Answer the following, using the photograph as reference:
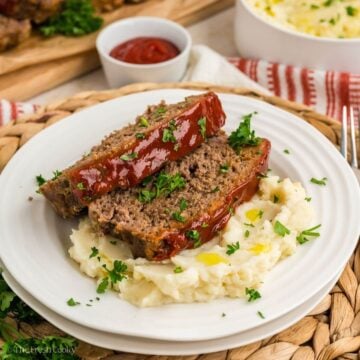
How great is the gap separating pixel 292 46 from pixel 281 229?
99.0 inches

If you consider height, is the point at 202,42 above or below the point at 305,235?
below

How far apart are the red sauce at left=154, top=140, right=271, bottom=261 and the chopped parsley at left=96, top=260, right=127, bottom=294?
17cm

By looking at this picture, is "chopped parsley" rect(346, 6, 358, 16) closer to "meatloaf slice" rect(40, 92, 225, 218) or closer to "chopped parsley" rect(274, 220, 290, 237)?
"meatloaf slice" rect(40, 92, 225, 218)

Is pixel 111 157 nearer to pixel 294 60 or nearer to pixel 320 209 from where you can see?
pixel 320 209

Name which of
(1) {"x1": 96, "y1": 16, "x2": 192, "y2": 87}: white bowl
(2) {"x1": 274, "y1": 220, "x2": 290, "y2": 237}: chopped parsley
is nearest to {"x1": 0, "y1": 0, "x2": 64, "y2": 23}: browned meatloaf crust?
(1) {"x1": 96, "y1": 16, "x2": 192, "y2": 87}: white bowl

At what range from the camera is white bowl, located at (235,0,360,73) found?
539cm

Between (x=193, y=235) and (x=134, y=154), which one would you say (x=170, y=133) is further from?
(x=193, y=235)

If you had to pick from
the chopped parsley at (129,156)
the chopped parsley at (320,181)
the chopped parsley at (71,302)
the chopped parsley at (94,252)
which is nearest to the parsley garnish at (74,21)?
the chopped parsley at (129,156)

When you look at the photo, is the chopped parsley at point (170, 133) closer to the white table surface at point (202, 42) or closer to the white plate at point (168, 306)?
the white plate at point (168, 306)

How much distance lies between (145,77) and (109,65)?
0.32m

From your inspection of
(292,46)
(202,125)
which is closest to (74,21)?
(292,46)

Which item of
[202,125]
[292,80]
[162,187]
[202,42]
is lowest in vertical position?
[202,42]

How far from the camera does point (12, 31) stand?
5.62 metres

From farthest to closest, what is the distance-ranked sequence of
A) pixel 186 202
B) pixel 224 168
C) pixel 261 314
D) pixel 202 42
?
1. pixel 202 42
2. pixel 224 168
3. pixel 186 202
4. pixel 261 314
